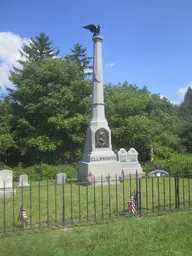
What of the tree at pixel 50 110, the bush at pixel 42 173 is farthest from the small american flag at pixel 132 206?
the tree at pixel 50 110

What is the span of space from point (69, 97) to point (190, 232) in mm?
14450

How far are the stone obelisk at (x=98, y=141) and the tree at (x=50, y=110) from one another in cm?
497

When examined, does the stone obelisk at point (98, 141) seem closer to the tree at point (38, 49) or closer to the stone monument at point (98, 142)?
the stone monument at point (98, 142)

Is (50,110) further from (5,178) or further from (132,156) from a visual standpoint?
(5,178)

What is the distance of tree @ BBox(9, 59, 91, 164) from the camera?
17870 millimetres

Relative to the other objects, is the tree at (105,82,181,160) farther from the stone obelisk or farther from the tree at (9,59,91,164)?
the stone obelisk

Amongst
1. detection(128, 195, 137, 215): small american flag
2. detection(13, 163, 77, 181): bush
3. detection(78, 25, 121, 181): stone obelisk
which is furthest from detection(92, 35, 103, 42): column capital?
detection(128, 195, 137, 215): small american flag

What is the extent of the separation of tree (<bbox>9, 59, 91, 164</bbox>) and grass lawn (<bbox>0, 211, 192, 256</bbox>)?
1247 cm

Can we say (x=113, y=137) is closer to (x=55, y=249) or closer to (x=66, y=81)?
(x=66, y=81)

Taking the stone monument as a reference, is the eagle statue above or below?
above

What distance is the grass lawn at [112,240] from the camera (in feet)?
13.3

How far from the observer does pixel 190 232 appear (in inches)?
190

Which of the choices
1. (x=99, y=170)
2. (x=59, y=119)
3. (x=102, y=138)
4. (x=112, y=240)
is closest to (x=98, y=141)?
(x=102, y=138)

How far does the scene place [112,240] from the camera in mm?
4516
